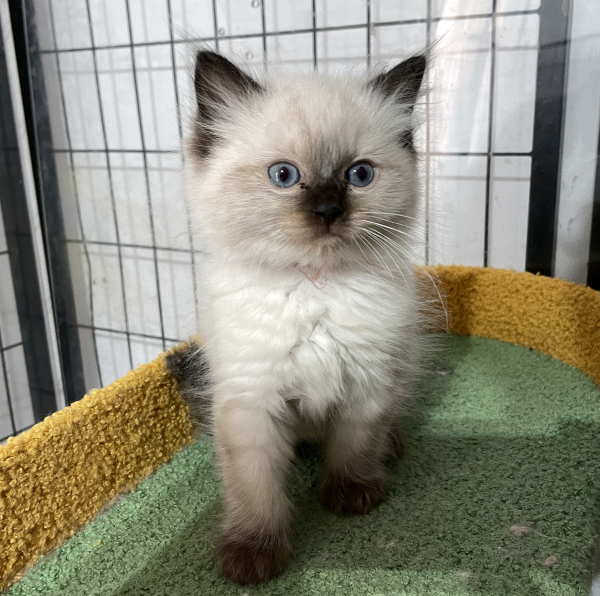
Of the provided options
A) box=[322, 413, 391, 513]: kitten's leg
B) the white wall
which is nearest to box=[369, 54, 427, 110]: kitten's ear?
the white wall

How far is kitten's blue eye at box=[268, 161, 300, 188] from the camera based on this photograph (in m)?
0.85

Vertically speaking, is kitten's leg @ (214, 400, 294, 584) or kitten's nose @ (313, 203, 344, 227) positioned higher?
kitten's nose @ (313, 203, 344, 227)

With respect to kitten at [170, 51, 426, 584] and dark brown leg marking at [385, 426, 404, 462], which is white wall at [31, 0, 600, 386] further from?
dark brown leg marking at [385, 426, 404, 462]

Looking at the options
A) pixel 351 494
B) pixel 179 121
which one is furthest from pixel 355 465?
pixel 179 121

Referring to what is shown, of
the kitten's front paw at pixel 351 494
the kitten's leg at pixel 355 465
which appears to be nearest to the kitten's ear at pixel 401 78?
the kitten's leg at pixel 355 465

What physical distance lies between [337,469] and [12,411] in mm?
1289

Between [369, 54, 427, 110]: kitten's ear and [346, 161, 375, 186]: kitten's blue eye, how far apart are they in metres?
0.20

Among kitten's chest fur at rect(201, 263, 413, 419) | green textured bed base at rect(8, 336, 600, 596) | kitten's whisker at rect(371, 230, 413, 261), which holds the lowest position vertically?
green textured bed base at rect(8, 336, 600, 596)

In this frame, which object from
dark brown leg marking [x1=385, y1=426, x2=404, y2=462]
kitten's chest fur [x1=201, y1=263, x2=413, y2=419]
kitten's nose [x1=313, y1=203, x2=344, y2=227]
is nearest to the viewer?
kitten's nose [x1=313, y1=203, x2=344, y2=227]

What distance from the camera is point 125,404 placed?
3.60 feet

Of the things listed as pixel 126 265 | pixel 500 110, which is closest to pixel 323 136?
pixel 500 110

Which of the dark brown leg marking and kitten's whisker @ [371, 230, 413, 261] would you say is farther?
the dark brown leg marking

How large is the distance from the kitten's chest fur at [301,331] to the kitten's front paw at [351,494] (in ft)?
0.53

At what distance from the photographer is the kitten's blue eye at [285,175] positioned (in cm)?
85
